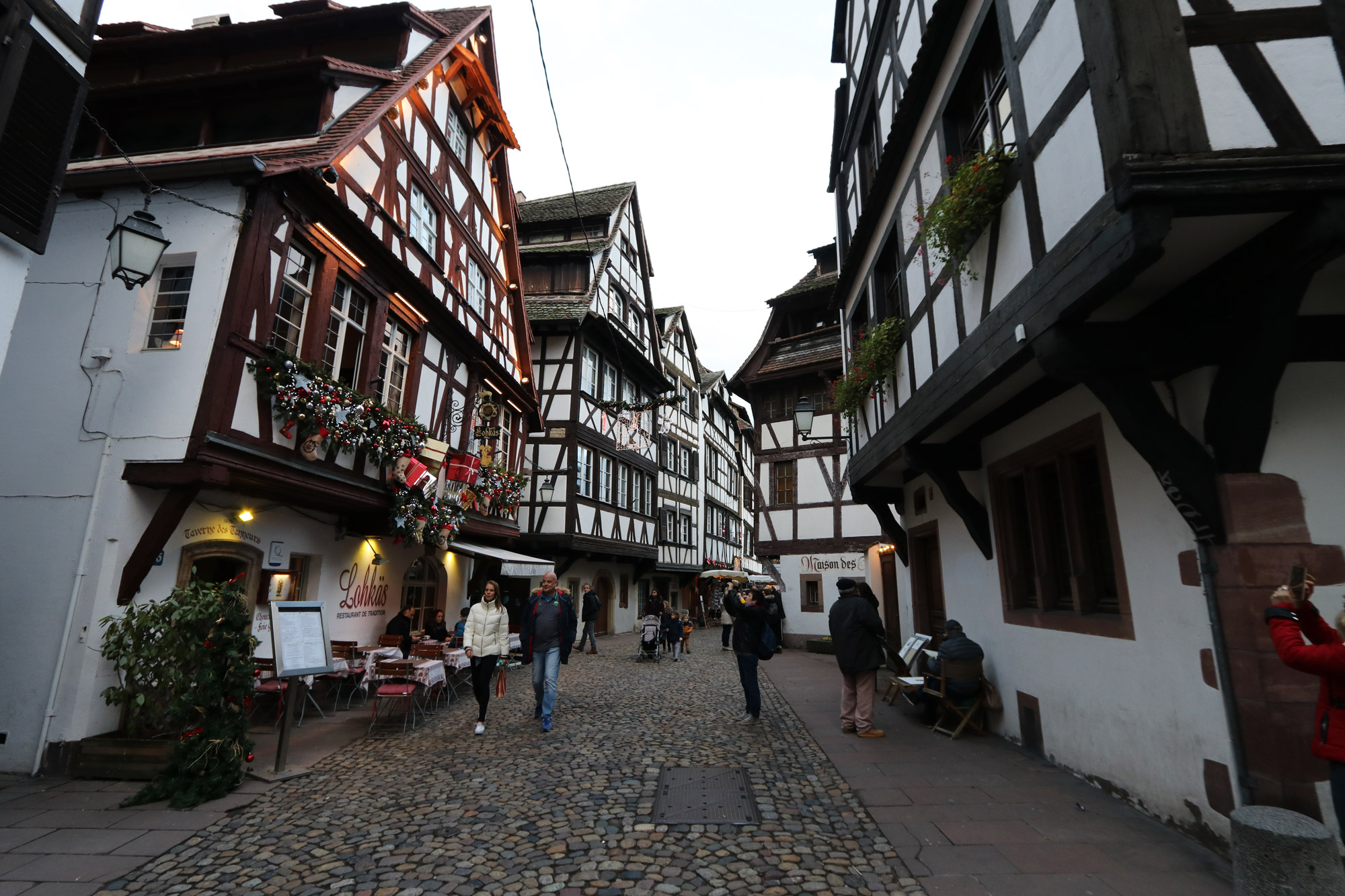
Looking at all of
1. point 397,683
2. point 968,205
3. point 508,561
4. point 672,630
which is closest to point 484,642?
point 397,683

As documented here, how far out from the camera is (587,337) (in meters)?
20.5

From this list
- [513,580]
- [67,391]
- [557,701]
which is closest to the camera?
[67,391]

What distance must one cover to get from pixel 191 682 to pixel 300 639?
86cm

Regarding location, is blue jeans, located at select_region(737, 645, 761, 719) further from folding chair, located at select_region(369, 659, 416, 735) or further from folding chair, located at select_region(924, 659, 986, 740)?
folding chair, located at select_region(369, 659, 416, 735)

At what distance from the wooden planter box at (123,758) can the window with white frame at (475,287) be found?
9136 mm

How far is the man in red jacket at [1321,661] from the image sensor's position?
3008mm

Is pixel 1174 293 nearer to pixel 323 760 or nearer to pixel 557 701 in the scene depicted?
pixel 323 760

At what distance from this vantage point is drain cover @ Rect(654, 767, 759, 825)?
474 cm

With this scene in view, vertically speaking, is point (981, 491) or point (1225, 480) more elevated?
point (981, 491)

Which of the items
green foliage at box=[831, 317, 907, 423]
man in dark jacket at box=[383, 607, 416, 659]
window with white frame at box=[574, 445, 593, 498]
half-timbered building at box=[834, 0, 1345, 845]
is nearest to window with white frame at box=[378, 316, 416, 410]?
man in dark jacket at box=[383, 607, 416, 659]

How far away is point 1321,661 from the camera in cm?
299

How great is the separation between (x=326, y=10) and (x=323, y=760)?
1076cm

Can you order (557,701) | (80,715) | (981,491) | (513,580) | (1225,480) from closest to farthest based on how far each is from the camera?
(1225,480)
(80,715)
(981,491)
(557,701)
(513,580)

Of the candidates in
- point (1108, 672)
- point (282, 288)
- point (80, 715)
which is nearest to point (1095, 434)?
point (1108, 672)
